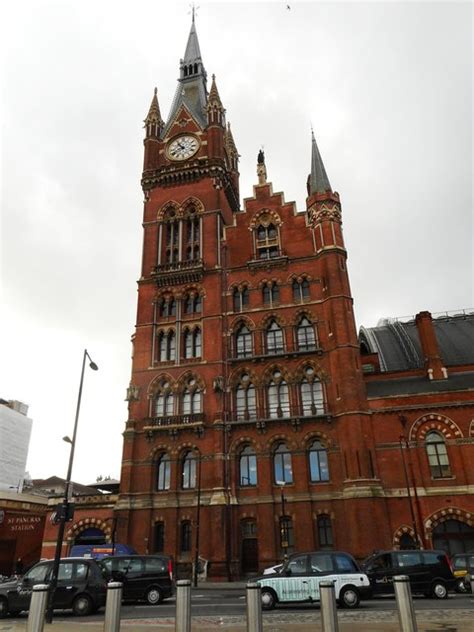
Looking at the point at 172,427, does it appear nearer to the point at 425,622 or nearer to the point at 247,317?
the point at 247,317

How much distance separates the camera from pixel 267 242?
4109 cm

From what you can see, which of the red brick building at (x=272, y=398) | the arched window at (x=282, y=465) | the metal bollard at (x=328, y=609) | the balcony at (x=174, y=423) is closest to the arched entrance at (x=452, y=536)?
the red brick building at (x=272, y=398)

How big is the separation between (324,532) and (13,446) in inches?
2623

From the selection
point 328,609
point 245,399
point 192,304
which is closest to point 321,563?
point 328,609

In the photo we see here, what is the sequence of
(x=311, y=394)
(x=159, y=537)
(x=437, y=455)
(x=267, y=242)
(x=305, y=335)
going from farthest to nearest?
(x=267, y=242)
(x=305, y=335)
(x=311, y=394)
(x=159, y=537)
(x=437, y=455)

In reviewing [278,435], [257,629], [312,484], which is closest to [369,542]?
[312,484]

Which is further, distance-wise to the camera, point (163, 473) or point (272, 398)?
point (272, 398)

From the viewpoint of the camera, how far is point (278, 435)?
3434 cm

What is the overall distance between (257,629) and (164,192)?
41322 mm

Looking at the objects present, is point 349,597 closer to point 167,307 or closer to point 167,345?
point 167,345

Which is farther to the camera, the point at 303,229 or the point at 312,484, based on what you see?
the point at 303,229

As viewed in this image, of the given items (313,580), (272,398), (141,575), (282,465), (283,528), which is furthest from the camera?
(272,398)

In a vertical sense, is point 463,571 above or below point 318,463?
below

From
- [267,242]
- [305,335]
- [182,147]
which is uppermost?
[182,147]
